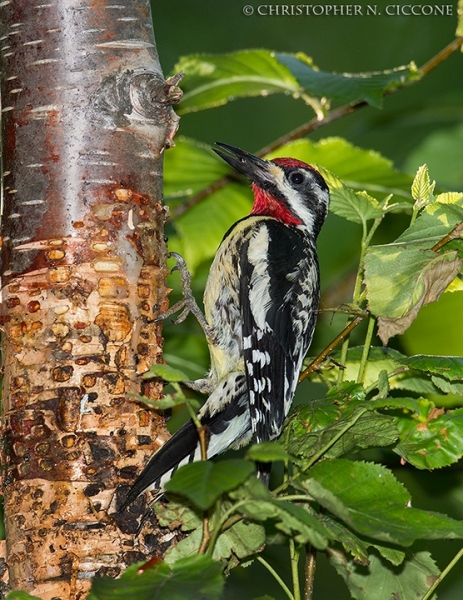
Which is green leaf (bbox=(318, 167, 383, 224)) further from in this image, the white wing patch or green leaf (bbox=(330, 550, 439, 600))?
green leaf (bbox=(330, 550, 439, 600))

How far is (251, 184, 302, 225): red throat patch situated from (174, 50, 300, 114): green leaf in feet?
1.36

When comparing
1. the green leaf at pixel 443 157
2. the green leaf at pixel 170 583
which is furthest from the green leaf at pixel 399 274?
the green leaf at pixel 443 157

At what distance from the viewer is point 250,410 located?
95.0 inches

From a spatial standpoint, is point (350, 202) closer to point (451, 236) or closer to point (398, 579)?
point (451, 236)

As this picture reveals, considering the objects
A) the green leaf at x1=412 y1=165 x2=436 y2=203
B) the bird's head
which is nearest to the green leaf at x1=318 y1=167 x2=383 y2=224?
the green leaf at x1=412 y1=165 x2=436 y2=203

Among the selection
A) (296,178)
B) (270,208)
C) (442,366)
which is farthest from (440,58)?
(442,366)

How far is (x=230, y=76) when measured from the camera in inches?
109

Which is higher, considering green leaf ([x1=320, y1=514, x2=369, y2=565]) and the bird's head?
the bird's head

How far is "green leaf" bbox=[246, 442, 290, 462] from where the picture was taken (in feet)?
4.00

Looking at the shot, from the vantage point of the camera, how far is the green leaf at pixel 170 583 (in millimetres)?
1151

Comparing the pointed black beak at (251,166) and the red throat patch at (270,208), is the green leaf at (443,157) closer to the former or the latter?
the red throat patch at (270,208)

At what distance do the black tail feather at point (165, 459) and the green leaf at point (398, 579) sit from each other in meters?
0.42

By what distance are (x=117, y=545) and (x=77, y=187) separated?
2.67 feet

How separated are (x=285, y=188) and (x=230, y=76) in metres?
0.55
